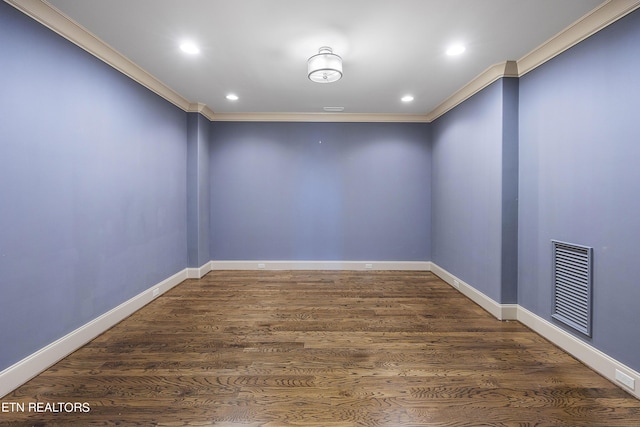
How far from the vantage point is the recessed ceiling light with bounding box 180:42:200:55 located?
101 inches

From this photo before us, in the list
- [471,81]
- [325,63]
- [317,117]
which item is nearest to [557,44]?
[471,81]

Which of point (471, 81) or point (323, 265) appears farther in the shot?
point (323, 265)

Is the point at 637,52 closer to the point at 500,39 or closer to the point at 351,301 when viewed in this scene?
the point at 500,39

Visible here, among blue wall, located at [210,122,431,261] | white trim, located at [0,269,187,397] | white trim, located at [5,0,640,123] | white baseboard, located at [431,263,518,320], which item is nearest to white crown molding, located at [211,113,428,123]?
blue wall, located at [210,122,431,261]

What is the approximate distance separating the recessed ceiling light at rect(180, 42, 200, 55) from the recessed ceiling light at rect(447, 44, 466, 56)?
96.8 inches

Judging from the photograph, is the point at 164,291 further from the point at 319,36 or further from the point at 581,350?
the point at 581,350

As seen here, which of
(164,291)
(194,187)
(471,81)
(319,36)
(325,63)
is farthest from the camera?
(194,187)

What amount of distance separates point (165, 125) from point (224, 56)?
1588mm

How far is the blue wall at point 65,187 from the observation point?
73.9 inches

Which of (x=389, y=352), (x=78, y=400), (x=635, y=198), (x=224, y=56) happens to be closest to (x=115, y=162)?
(x=224, y=56)

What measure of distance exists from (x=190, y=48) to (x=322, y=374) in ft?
10.3

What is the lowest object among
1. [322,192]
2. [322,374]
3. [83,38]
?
[322,374]

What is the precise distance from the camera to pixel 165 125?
12.5ft

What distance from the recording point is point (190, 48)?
104 inches
